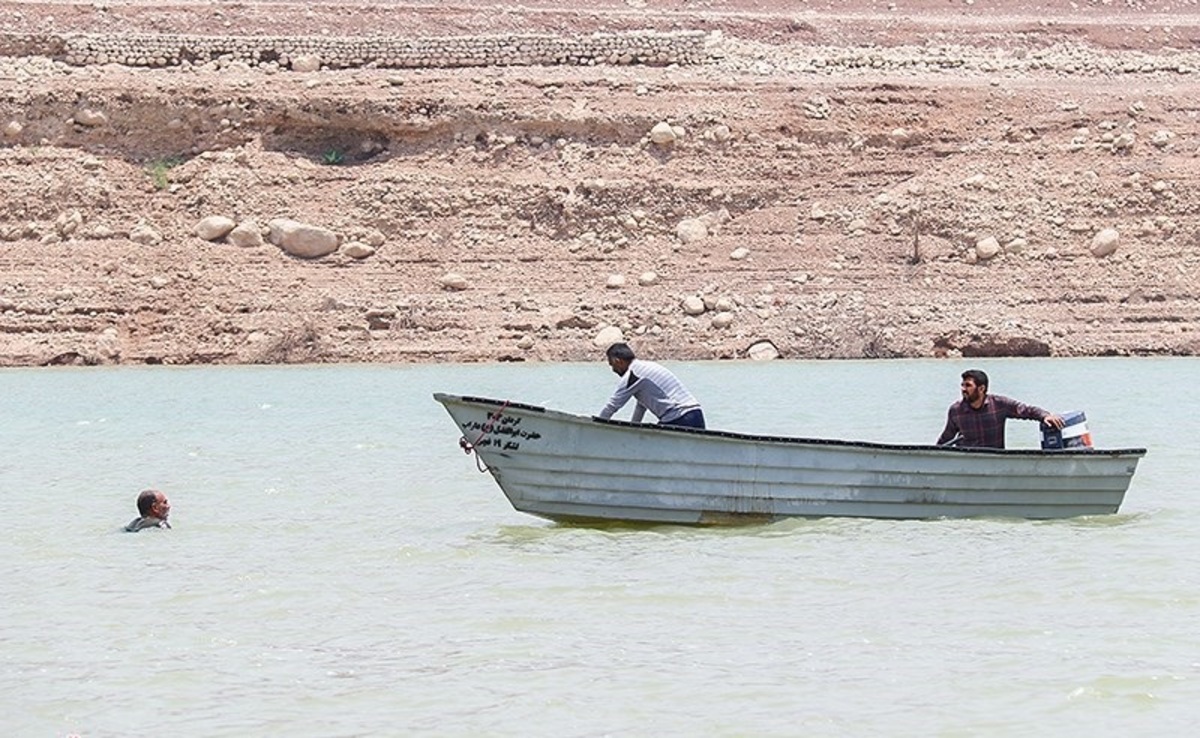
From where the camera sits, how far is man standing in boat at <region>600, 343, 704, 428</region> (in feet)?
47.0

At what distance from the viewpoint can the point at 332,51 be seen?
37.0m

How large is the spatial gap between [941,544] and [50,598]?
17.0ft

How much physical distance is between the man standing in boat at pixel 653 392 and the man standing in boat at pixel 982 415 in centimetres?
167

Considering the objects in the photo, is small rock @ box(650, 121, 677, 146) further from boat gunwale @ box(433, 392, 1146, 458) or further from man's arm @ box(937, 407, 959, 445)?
boat gunwale @ box(433, 392, 1146, 458)

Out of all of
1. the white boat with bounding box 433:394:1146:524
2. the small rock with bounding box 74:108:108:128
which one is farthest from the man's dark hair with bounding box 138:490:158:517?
the small rock with bounding box 74:108:108:128

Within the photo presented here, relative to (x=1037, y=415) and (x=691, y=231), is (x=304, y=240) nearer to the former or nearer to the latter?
(x=691, y=231)

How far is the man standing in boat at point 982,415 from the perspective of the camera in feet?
46.8

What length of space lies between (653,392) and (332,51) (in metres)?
23.7

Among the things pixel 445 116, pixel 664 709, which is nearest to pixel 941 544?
pixel 664 709

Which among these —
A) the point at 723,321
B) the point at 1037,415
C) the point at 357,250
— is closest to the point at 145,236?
the point at 357,250

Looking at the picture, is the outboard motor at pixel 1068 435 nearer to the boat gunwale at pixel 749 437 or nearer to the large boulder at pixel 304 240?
the boat gunwale at pixel 749 437

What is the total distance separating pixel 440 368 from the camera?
99.3 feet

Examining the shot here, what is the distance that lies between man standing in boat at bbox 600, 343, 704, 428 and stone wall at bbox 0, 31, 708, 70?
23143 mm

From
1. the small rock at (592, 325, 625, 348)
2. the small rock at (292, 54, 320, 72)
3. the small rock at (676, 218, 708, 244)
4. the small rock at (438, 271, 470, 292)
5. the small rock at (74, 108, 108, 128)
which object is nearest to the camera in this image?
the small rock at (592, 325, 625, 348)
